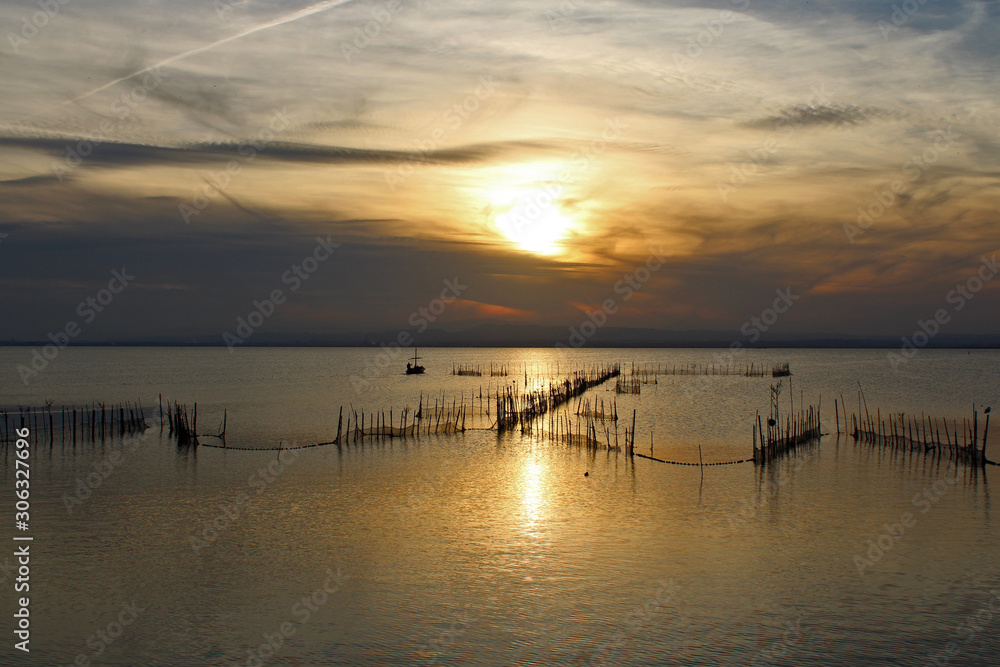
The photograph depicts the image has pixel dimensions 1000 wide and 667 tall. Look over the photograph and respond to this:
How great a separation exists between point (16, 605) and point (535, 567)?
22.1ft

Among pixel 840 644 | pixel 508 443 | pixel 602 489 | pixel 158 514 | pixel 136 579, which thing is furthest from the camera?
pixel 508 443

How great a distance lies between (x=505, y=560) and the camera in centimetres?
1130

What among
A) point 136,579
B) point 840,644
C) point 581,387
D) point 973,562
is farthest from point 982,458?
point 581,387

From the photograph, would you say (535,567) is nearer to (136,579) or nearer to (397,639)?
(397,639)

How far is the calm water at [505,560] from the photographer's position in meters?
8.44

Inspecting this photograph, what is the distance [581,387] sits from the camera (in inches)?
1738

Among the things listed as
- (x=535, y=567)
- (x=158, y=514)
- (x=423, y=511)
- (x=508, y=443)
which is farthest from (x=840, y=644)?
(x=508, y=443)

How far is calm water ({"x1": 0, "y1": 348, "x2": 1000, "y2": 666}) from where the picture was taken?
8.44 meters

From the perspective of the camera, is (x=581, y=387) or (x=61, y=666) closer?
(x=61, y=666)

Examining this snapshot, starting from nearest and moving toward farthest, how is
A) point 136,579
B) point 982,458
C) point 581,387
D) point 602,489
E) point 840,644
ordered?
point 840,644 < point 136,579 < point 602,489 < point 982,458 < point 581,387

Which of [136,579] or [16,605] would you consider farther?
[136,579]

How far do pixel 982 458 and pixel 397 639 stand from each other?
53.8 ft

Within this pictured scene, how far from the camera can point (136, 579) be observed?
10.3m

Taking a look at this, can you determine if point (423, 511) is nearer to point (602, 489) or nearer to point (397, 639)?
point (602, 489)
